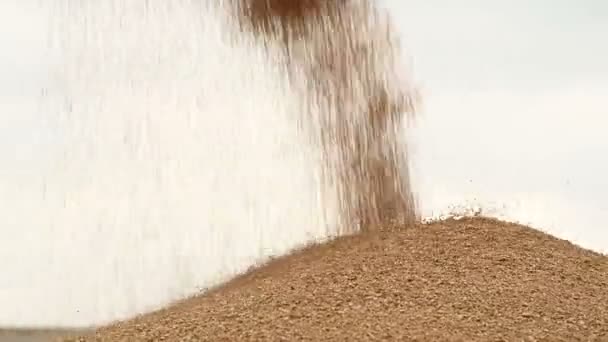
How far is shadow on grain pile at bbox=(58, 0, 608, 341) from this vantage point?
16.8 ft

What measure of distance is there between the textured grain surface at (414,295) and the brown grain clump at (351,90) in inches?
11.0

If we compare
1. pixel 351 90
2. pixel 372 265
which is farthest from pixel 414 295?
pixel 351 90

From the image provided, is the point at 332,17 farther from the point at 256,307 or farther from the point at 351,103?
the point at 256,307

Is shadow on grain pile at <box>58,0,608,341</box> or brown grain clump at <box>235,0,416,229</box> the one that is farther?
brown grain clump at <box>235,0,416,229</box>

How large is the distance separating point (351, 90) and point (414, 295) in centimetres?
171

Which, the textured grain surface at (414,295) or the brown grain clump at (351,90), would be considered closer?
the textured grain surface at (414,295)

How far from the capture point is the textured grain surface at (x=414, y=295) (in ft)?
16.5

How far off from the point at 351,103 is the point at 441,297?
5.58 ft

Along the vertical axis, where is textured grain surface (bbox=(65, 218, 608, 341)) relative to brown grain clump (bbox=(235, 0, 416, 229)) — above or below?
below

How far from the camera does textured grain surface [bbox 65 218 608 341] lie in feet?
16.5

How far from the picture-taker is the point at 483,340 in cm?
487

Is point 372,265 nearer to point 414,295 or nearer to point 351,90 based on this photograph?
point 414,295

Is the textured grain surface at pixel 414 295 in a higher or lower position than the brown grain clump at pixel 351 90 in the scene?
lower

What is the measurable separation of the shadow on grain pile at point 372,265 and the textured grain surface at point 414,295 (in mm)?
11
